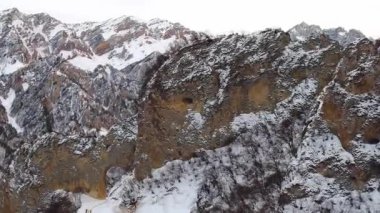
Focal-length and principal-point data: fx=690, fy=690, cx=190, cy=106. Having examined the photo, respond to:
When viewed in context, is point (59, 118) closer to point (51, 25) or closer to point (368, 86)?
point (51, 25)

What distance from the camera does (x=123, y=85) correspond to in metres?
117

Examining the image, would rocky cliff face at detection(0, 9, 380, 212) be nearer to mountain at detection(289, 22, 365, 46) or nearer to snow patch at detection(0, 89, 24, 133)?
snow patch at detection(0, 89, 24, 133)

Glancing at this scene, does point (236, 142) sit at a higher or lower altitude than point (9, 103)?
higher

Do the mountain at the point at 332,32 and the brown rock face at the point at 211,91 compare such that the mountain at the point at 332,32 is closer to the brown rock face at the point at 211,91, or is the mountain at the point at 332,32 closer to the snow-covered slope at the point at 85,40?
the snow-covered slope at the point at 85,40

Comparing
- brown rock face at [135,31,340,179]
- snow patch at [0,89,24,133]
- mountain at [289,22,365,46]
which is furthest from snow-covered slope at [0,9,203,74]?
brown rock face at [135,31,340,179]

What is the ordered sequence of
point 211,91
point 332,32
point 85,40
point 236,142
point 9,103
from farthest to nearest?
point 85,40 < point 332,32 < point 9,103 < point 211,91 < point 236,142

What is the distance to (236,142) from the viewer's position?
120 feet

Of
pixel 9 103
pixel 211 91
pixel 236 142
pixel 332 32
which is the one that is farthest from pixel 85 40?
pixel 236 142

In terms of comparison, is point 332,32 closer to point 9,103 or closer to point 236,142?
point 9,103

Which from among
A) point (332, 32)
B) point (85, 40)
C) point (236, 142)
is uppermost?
point (332, 32)

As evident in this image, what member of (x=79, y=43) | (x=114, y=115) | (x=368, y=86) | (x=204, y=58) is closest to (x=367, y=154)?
(x=368, y=86)

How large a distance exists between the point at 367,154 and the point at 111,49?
409 feet

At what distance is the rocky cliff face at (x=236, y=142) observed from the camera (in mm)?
29906

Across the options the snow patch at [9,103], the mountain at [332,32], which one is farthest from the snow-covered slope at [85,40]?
the mountain at [332,32]
